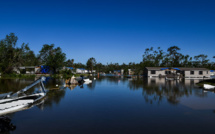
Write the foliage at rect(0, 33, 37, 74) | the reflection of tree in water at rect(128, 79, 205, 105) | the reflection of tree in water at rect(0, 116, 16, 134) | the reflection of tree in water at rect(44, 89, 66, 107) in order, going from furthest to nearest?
the foliage at rect(0, 33, 37, 74) → the reflection of tree in water at rect(128, 79, 205, 105) → the reflection of tree in water at rect(44, 89, 66, 107) → the reflection of tree in water at rect(0, 116, 16, 134)

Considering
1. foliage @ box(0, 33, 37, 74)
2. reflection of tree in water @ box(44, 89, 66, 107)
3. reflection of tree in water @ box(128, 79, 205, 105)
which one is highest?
foliage @ box(0, 33, 37, 74)

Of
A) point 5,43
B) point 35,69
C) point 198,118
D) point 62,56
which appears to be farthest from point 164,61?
point 198,118

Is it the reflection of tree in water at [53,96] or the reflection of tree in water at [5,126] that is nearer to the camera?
the reflection of tree in water at [5,126]

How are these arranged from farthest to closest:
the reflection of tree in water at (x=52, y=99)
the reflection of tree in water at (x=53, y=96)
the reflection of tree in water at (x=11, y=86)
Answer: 1. the reflection of tree in water at (x=11, y=86)
2. the reflection of tree in water at (x=53, y=96)
3. the reflection of tree in water at (x=52, y=99)

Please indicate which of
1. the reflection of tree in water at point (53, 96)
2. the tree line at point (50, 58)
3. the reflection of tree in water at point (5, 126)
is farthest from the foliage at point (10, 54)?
the reflection of tree in water at point (5, 126)

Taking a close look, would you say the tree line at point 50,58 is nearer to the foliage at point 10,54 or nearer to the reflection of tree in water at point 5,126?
the foliage at point 10,54

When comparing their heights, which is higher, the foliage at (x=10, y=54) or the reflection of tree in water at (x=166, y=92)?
the foliage at (x=10, y=54)

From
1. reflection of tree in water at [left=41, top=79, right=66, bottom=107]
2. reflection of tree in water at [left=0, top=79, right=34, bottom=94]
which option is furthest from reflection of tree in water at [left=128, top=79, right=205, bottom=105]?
reflection of tree in water at [left=0, top=79, right=34, bottom=94]

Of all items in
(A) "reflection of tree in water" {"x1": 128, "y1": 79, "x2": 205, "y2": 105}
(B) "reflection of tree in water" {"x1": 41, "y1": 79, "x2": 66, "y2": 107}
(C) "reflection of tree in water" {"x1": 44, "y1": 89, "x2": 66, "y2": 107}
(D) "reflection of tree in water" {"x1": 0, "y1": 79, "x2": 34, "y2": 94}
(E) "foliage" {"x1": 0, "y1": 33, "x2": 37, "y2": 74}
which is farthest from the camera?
(E) "foliage" {"x1": 0, "y1": 33, "x2": 37, "y2": 74}

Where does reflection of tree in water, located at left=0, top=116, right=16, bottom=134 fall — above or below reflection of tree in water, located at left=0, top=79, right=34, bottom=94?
below

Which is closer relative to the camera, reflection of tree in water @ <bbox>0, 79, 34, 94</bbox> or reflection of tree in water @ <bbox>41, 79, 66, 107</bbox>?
reflection of tree in water @ <bbox>41, 79, 66, 107</bbox>

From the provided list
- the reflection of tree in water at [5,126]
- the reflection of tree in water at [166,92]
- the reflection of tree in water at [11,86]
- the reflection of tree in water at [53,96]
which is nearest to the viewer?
the reflection of tree in water at [5,126]

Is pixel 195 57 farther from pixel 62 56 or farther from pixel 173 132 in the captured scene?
pixel 173 132

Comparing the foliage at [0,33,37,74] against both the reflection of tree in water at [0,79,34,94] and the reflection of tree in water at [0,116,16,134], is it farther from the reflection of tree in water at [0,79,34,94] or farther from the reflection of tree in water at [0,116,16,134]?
the reflection of tree in water at [0,116,16,134]
